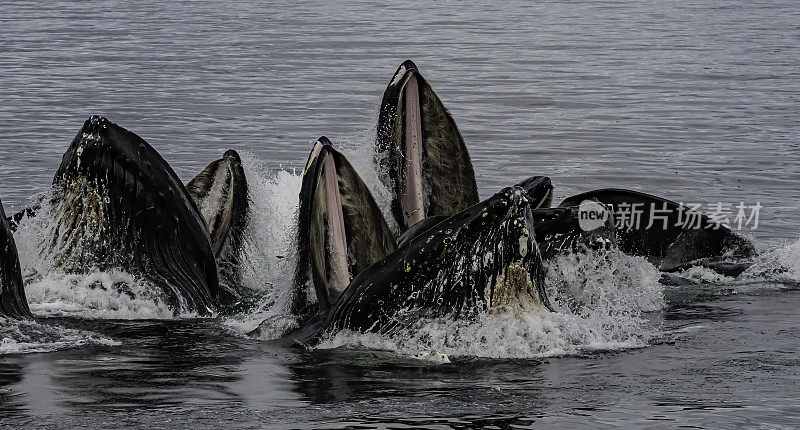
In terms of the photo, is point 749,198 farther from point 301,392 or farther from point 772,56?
point 772,56

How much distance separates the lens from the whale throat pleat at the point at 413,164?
10297mm

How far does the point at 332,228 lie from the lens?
29.5 ft

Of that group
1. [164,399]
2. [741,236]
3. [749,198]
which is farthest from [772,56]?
[164,399]

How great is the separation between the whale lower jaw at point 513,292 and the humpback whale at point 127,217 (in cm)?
239

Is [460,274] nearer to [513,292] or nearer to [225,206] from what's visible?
[513,292]

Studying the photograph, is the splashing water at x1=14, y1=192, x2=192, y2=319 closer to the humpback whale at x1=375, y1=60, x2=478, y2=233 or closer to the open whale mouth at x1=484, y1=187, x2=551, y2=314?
the humpback whale at x1=375, y1=60, x2=478, y2=233

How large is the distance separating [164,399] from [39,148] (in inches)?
499

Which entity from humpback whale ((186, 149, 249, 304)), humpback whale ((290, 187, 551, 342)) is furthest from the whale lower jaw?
humpback whale ((186, 149, 249, 304))

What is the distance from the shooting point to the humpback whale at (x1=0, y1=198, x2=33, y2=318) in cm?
841

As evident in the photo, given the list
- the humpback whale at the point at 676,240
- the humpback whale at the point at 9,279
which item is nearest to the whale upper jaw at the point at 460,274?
the humpback whale at the point at 9,279

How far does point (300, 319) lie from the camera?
915 cm

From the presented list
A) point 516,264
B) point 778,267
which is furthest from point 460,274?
point 778,267

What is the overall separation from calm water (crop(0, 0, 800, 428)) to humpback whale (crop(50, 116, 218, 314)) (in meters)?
0.30

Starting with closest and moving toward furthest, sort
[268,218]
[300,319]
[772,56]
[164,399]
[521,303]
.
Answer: [164,399] < [521,303] < [300,319] < [268,218] < [772,56]
